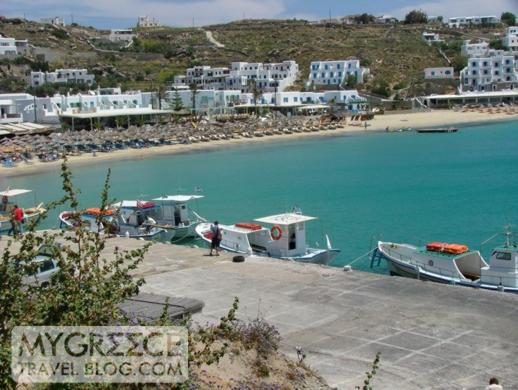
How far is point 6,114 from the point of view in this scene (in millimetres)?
85875

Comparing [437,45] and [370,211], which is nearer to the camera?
[370,211]

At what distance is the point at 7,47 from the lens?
440 ft

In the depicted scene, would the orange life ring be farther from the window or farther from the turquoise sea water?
the window

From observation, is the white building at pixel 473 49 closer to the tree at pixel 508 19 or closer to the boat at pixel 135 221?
the tree at pixel 508 19

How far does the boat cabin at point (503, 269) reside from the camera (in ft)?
67.5

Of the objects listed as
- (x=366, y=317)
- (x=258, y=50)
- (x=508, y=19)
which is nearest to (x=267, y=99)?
(x=258, y=50)

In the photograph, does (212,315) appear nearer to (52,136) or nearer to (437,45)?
(52,136)

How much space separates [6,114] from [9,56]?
169ft

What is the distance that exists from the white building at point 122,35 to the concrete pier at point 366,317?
16268 cm

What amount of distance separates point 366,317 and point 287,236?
945 centimetres

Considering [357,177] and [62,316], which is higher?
[62,316]

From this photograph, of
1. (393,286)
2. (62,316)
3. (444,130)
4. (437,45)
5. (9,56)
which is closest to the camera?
(62,316)

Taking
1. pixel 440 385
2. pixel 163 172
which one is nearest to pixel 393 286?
pixel 440 385

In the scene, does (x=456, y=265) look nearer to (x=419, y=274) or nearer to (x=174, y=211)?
(x=419, y=274)
